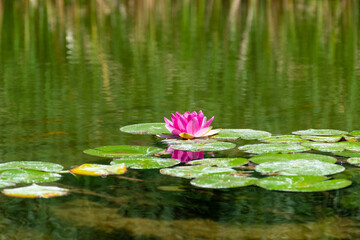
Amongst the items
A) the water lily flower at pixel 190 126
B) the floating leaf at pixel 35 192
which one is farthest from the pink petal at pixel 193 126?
the floating leaf at pixel 35 192

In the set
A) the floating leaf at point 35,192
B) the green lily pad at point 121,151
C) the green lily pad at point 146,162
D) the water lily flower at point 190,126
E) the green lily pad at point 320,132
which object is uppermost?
the water lily flower at point 190,126

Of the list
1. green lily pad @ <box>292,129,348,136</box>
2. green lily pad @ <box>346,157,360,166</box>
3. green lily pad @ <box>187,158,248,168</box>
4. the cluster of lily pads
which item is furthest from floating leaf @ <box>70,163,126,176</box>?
green lily pad @ <box>292,129,348,136</box>

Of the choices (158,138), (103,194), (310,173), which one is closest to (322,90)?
(158,138)

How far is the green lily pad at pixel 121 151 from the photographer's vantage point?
2484mm

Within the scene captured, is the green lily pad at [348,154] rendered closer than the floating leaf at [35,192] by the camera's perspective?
No

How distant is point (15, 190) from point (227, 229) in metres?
0.76

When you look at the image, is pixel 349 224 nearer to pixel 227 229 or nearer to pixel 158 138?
pixel 227 229

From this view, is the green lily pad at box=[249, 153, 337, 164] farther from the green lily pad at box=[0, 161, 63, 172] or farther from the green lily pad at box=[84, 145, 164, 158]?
the green lily pad at box=[0, 161, 63, 172]

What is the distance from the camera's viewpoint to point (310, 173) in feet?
7.04

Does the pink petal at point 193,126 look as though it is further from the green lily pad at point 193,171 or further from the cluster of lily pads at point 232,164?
the green lily pad at point 193,171

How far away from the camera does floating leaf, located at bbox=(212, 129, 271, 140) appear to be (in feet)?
9.12

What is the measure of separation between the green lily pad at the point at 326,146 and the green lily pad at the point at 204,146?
34 centimetres

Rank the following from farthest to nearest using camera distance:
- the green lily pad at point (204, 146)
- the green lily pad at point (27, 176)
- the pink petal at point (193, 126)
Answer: the pink petal at point (193, 126)
the green lily pad at point (204, 146)
the green lily pad at point (27, 176)

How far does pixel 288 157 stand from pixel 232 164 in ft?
0.80
